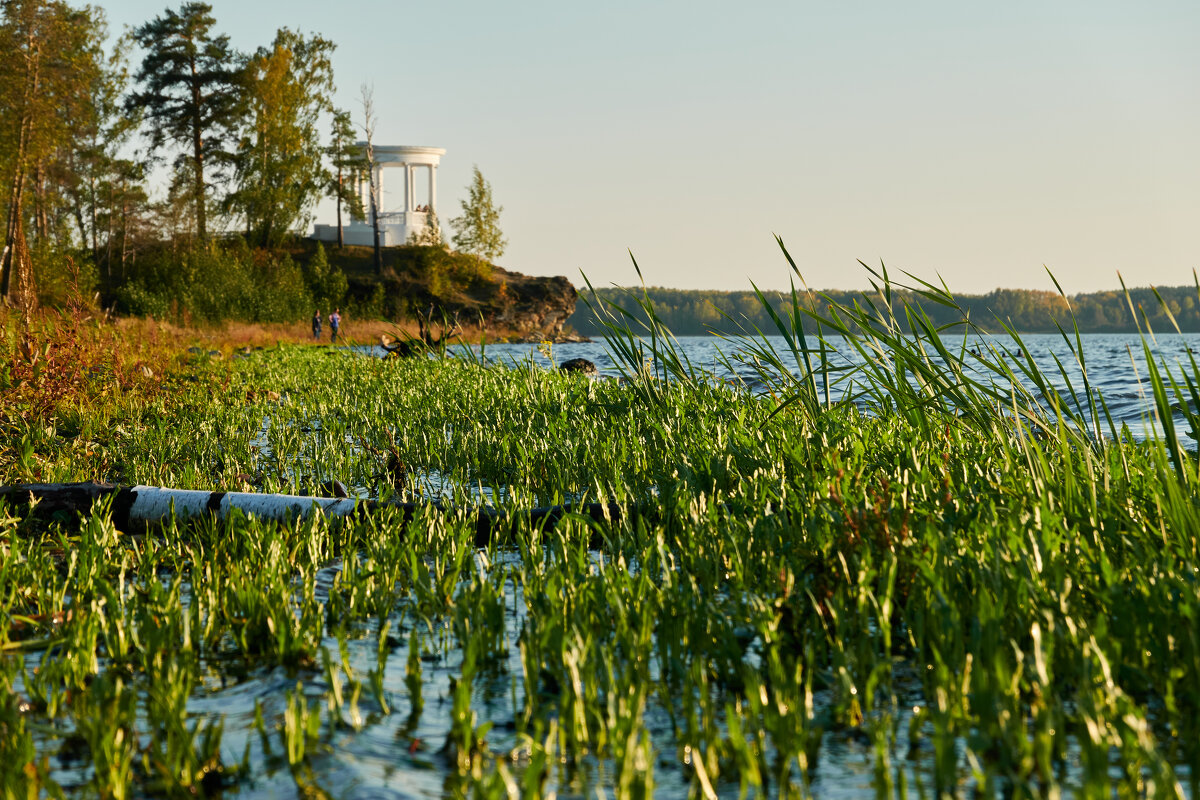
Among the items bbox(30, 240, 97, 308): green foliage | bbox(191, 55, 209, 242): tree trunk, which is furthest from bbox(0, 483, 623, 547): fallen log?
bbox(191, 55, 209, 242): tree trunk

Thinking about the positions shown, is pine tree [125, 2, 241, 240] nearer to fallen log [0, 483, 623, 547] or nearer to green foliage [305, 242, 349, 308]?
green foliage [305, 242, 349, 308]

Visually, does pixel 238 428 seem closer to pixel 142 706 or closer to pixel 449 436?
pixel 449 436

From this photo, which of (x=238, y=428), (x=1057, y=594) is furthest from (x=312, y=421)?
(x=1057, y=594)

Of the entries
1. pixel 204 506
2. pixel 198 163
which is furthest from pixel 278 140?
pixel 204 506

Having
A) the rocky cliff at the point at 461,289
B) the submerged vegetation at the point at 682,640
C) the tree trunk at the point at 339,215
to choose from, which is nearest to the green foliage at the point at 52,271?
the rocky cliff at the point at 461,289

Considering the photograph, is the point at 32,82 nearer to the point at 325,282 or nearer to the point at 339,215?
the point at 325,282

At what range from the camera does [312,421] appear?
833 cm

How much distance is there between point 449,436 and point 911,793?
570cm

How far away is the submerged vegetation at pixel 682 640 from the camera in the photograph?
64.4 inches

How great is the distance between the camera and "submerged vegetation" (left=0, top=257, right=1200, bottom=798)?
5.37 ft

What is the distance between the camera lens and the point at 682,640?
2.24m

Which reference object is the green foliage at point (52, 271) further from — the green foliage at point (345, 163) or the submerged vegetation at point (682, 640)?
the submerged vegetation at point (682, 640)

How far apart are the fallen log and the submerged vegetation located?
0.09m

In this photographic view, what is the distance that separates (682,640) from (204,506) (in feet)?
7.75
